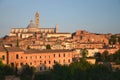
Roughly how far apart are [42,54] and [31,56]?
0.73 m

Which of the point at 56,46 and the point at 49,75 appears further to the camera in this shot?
the point at 56,46

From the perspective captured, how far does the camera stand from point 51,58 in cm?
1795

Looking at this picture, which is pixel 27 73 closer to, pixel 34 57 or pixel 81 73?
pixel 34 57

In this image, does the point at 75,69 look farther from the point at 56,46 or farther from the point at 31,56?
the point at 56,46

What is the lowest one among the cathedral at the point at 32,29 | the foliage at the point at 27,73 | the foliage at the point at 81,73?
the foliage at the point at 27,73

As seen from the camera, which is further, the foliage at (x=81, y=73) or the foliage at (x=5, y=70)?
the foliage at (x=5, y=70)

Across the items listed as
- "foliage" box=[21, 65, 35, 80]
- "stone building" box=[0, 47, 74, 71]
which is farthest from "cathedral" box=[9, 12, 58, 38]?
"foliage" box=[21, 65, 35, 80]

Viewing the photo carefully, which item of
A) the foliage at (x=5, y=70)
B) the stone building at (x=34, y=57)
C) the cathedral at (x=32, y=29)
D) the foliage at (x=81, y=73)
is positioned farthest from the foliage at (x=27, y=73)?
the cathedral at (x=32, y=29)

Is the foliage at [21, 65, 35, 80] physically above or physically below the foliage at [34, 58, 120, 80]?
below

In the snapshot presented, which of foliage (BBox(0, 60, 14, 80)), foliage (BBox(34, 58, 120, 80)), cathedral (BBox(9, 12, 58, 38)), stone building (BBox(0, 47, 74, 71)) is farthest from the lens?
cathedral (BBox(9, 12, 58, 38))

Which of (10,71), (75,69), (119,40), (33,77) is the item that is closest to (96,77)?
(75,69)

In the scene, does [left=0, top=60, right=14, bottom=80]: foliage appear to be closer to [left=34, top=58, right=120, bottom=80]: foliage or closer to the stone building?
the stone building

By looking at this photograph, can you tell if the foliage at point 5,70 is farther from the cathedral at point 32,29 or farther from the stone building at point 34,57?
the cathedral at point 32,29

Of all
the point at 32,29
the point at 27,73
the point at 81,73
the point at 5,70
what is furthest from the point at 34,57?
the point at 32,29
